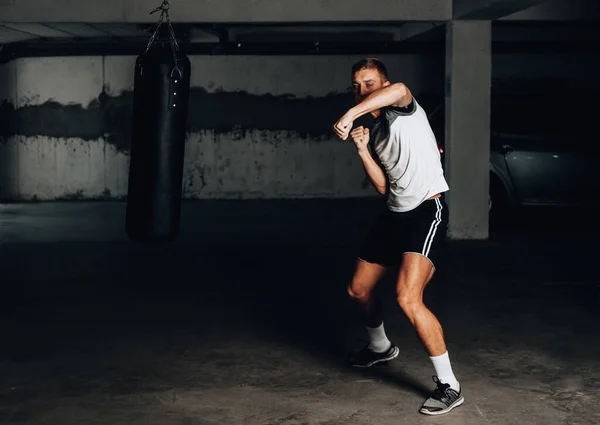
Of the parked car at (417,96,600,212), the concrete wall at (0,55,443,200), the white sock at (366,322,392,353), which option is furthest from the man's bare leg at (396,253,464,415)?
the concrete wall at (0,55,443,200)

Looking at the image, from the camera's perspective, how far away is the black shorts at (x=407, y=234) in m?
4.51

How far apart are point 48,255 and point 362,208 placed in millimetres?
5927

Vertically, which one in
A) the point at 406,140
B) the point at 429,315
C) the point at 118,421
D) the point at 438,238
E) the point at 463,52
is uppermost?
the point at 463,52

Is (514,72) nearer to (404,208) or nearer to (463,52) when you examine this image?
(463,52)

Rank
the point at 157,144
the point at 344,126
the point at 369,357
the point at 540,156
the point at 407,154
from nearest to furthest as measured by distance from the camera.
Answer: the point at 344,126 < the point at 407,154 < the point at 369,357 < the point at 157,144 < the point at 540,156

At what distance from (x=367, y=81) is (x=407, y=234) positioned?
2.53 ft

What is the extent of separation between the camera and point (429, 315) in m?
4.40

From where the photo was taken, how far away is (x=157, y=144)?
645 centimetres

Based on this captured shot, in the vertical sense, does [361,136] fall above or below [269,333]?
above

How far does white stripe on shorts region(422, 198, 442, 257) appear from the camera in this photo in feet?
14.7

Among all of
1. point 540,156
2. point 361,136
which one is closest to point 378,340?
point 361,136

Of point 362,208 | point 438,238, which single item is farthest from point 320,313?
point 362,208

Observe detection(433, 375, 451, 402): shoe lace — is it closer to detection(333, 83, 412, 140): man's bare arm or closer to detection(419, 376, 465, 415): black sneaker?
detection(419, 376, 465, 415): black sneaker

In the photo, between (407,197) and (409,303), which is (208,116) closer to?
(407,197)
